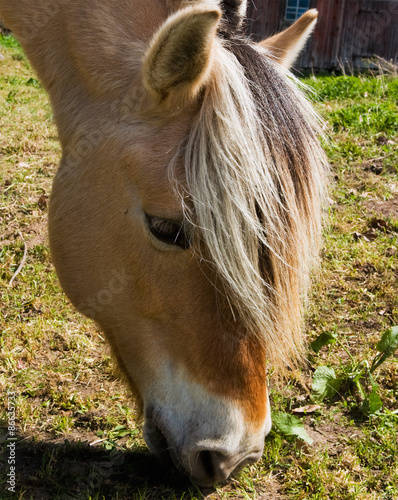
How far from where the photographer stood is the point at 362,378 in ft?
9.66

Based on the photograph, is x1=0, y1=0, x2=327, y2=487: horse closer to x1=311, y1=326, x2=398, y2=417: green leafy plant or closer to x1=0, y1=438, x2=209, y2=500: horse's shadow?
x1=0, y1=438, x2=209, y2=500: horse's shadow

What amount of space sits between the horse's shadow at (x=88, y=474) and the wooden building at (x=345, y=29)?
42.5 ft

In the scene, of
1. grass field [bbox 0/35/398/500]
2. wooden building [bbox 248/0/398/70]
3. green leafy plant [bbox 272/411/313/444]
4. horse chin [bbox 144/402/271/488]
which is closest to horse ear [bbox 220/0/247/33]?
grass field [bbox 0/35/398/500]

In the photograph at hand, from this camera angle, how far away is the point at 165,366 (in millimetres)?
1968

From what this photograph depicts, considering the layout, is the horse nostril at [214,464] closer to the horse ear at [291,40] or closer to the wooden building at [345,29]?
the horse ear at [291,40]

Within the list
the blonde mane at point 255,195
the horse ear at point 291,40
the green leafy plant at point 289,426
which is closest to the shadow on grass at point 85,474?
the green leafy plant at point 289,426

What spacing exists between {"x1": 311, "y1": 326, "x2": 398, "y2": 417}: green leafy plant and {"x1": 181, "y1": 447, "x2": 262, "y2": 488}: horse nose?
97cm

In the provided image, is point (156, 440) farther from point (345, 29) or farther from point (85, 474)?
point (345, 29)

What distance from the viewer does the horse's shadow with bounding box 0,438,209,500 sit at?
7.20 feet

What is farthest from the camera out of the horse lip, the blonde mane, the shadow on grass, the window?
the window

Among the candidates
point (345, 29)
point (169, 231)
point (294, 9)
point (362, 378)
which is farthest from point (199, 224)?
point (294, 9)

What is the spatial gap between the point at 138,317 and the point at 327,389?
128 centimetres

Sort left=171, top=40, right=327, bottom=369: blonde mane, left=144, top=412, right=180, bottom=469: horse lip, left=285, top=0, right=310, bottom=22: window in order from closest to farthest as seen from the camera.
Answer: left=171, top=40, right=327, bottom=369: blonde mane
left=144, top=412, right=180, bottom=469: horse lip
left=285, top=0, right=310, bottom=22: window

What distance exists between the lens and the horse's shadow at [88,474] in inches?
86.4
